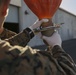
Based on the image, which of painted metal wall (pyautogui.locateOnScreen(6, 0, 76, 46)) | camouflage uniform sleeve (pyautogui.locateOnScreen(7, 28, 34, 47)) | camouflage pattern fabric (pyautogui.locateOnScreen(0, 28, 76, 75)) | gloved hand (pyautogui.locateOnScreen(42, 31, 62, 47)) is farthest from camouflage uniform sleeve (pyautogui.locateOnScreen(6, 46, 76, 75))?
painted metal wall (pyautogui.locateOnScreen(6, 0, 76, 46))

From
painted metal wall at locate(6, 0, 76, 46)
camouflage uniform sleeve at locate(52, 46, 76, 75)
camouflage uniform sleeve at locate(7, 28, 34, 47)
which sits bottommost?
painted metal wall at locate(6, 0, 76, 46)

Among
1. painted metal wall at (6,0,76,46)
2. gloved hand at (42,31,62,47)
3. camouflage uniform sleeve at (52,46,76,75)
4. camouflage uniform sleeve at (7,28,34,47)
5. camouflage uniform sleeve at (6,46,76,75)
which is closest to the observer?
camouflage uniform sleeve at (6,46,76,75)

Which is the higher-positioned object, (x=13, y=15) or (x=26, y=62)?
(x=26, y=62)

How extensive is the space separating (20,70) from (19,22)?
873 inches

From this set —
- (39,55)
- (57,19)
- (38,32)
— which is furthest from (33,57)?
(57,19)

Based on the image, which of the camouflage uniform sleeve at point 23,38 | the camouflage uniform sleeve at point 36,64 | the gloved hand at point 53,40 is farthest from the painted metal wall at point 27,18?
the camouflage uniform sleeve at point 36,64

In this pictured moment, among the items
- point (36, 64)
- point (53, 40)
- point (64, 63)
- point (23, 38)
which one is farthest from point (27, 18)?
point (36, 64)

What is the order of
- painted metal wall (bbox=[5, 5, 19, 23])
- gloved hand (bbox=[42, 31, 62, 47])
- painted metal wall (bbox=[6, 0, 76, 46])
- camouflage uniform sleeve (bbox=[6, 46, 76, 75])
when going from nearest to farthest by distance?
camouflage uniform sleeve (bbox=[6, 46, 76, 75]), gloved hand (bbox=[42, 31, 62, 47]), painted metal wall (bbox=[5, 5, 19, 23]), painted metal wall (bbox=[6, 0, 76, 46])

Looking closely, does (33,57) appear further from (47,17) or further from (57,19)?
(57,19)

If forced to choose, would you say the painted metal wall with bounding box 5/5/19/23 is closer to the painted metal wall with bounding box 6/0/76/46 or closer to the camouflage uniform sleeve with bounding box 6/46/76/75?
the painted metal wall with bounding box 6/0/76/46

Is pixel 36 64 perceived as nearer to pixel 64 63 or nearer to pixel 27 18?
pixel 64 63

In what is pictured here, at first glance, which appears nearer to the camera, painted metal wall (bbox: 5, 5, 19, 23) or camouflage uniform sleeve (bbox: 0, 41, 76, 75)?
camouflage uniform sleeve (bbox: 0, 41, 76, 75)

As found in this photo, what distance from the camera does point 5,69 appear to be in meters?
1.81

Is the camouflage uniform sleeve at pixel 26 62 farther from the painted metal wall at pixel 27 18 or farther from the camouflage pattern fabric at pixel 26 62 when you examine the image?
the painted metal wall at pixel 27 18
